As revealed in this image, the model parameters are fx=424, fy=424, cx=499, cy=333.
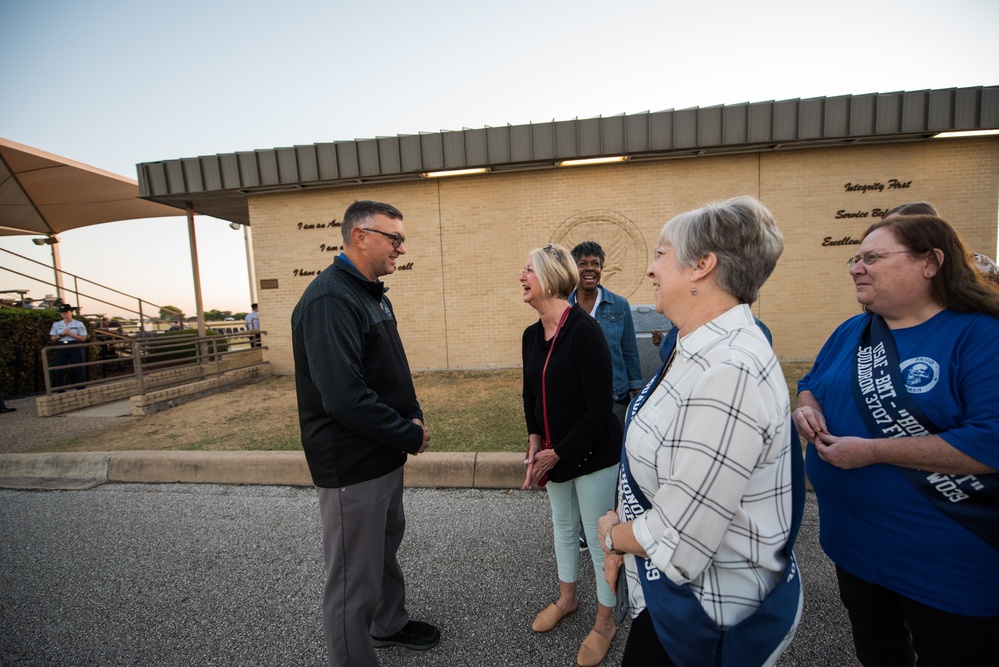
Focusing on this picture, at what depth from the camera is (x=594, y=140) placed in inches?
368

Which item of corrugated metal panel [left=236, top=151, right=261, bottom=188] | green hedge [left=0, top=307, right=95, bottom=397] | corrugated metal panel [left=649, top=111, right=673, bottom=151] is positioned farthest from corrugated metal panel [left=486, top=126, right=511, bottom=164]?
green hedge [left=0, top=307, right=95, bottom=397]

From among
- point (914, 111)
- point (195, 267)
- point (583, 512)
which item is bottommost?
point (583, 512)

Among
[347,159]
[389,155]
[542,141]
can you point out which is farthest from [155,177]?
[542,141]

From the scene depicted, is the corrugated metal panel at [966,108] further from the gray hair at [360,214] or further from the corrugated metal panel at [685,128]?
the gray hair at [360,214]

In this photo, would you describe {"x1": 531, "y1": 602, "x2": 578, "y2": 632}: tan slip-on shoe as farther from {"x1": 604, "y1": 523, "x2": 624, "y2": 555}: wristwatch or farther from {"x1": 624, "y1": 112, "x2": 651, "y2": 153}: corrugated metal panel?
{"x1": 624, "y1": 112, "x2": 651, "y2": 153}: corrugated metal panel

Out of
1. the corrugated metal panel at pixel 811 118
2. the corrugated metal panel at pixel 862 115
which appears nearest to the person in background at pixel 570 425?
the corrugated metal panel at pixel 811 118

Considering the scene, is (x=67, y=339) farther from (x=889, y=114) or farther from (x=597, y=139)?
(x=889, y=114)

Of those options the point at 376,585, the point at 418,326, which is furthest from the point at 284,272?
the point at 376,585

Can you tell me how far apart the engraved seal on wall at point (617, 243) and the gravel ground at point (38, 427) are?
31.0ft

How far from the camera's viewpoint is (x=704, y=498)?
104 centimetres

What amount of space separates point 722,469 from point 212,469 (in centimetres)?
539

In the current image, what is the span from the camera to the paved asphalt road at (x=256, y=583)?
237cm

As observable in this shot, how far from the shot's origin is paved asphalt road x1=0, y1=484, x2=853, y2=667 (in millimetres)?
2365

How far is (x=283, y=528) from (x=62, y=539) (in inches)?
74.8
